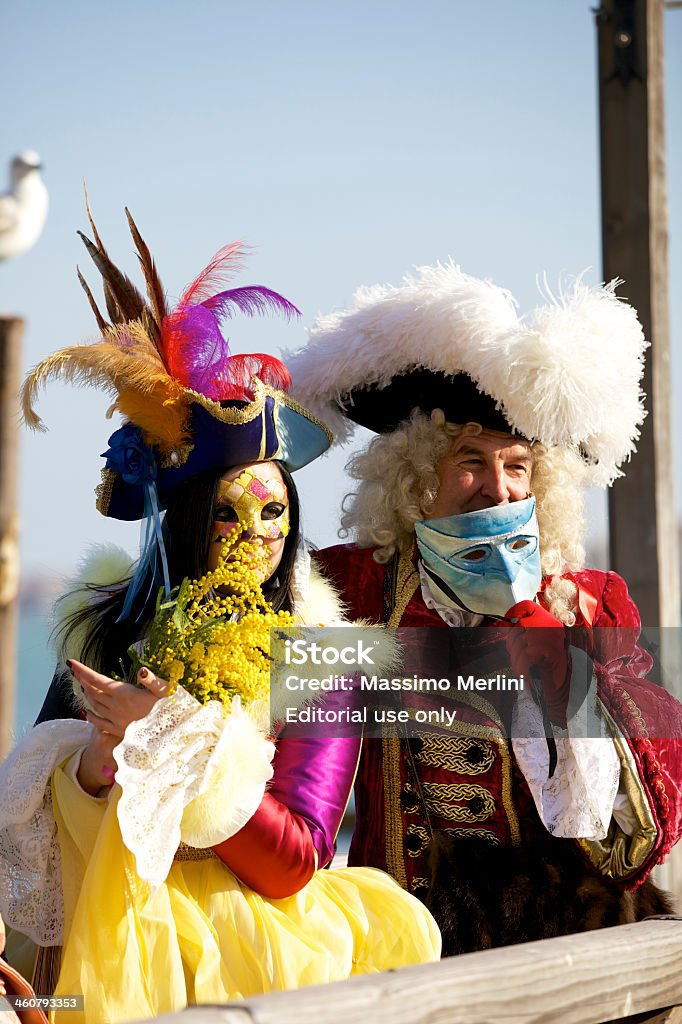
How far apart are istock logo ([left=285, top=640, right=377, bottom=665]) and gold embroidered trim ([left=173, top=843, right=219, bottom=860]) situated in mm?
381

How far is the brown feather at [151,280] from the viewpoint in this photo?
7.59 ft

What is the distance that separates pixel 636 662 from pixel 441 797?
1.88 ft

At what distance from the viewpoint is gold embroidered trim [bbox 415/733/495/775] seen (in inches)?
98.9

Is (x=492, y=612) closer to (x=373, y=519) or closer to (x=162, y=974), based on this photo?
(x=373, y=519)

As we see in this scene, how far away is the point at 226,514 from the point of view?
7.52 feet

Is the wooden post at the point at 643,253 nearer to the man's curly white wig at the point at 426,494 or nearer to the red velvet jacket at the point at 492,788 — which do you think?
the man's curly white wig at the point at 426,494

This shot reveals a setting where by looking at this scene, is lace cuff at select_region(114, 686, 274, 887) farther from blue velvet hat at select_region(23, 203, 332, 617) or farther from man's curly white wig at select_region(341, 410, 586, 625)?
man's curly white wig at select_region(341, 410, 586, 625)

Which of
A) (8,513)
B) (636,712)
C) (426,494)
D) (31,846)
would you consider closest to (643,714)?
(636,712)

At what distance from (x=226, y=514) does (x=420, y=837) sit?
2.75 feet

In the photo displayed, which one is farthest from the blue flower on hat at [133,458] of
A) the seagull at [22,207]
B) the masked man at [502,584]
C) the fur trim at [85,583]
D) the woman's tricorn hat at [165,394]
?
the seagull at [22,207]

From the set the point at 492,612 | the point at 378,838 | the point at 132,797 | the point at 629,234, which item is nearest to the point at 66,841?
the point at 132,797

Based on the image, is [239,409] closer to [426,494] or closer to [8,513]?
[426,494]

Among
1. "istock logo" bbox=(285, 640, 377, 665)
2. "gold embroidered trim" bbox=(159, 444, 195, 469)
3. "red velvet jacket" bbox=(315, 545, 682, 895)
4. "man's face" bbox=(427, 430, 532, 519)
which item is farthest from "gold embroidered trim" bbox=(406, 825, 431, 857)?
"gold embroidered trim" bbox=(159, 444, 195, 469)

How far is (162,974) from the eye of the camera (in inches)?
75.4
